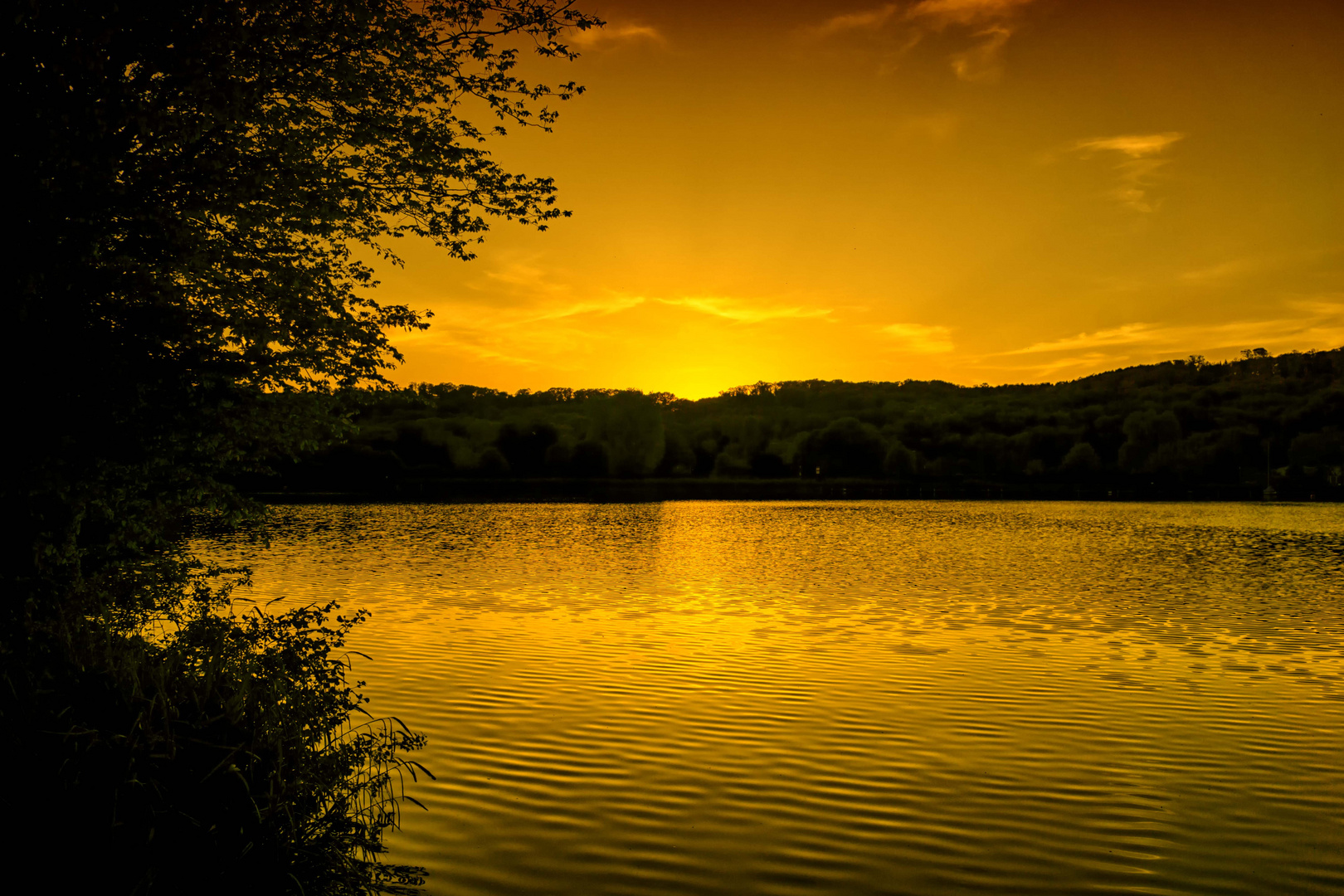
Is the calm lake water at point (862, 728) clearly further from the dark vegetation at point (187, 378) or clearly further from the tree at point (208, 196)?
the tree at point (208, 196)

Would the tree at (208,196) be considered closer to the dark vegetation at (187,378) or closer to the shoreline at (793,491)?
the dark vegetation at (187,378)

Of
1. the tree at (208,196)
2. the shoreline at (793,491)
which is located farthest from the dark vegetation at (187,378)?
the shoreline at (793,491)

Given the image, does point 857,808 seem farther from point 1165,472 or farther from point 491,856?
point 1165,472

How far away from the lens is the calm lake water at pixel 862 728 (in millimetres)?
9211

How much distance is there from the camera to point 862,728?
46.7ft

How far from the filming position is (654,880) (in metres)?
8.77

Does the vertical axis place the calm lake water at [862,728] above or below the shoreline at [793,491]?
below

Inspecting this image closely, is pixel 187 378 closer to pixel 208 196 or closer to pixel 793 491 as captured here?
pixel 208 196

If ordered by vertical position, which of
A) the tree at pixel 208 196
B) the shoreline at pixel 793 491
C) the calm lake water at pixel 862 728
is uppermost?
the tree at pixel 208 196

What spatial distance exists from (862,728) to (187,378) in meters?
9.75

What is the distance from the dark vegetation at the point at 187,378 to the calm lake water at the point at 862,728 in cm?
162

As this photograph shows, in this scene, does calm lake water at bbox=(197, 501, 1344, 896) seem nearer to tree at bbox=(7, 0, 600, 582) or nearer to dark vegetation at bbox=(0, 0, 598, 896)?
dark vegetation at bbox=(0, 0, 598, 896)

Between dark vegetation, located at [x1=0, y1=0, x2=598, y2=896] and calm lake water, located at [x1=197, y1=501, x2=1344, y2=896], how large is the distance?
162 centimetres

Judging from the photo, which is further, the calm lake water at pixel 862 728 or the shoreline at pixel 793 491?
the shoreline at pixel 793 491
